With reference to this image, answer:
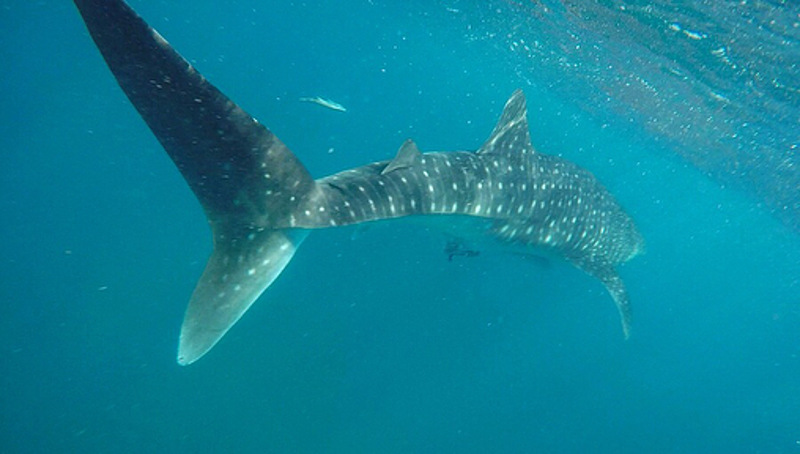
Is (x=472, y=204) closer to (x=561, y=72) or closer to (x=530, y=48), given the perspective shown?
(x=530, y=48)

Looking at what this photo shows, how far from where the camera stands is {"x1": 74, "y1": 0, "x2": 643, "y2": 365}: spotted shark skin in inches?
119

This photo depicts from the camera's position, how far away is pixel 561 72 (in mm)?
27609

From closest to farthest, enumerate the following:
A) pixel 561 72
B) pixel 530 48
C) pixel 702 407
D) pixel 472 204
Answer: pixel 472 204 < pixel 702 407 < pixel 530 48 < pixel 561 72

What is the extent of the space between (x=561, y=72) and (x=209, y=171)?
27.8 meters

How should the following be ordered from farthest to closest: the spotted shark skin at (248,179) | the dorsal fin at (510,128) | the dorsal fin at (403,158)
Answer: the dorsal fin at (510,128)
the dorsal fin at (403,158)
the spotted shark skin at (248,179)

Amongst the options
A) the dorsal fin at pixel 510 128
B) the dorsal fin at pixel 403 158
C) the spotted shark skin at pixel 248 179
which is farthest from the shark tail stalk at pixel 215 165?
the dorsal fin at pixel 510 128

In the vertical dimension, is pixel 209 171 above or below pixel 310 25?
below

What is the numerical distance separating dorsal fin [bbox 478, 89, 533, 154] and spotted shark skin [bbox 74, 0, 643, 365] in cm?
2

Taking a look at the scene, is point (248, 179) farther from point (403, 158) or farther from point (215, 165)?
point (403, 158)

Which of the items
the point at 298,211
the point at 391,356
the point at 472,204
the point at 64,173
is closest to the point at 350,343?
the point at 391,356

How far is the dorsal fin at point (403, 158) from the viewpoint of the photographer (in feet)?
17.3

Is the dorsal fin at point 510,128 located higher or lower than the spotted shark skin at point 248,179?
higher

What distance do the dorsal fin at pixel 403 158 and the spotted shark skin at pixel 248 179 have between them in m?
0.02

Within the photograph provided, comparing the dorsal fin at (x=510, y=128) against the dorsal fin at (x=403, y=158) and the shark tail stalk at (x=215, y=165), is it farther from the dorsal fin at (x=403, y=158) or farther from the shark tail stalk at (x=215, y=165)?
the shark tail stalk at (x=215, y=165)
